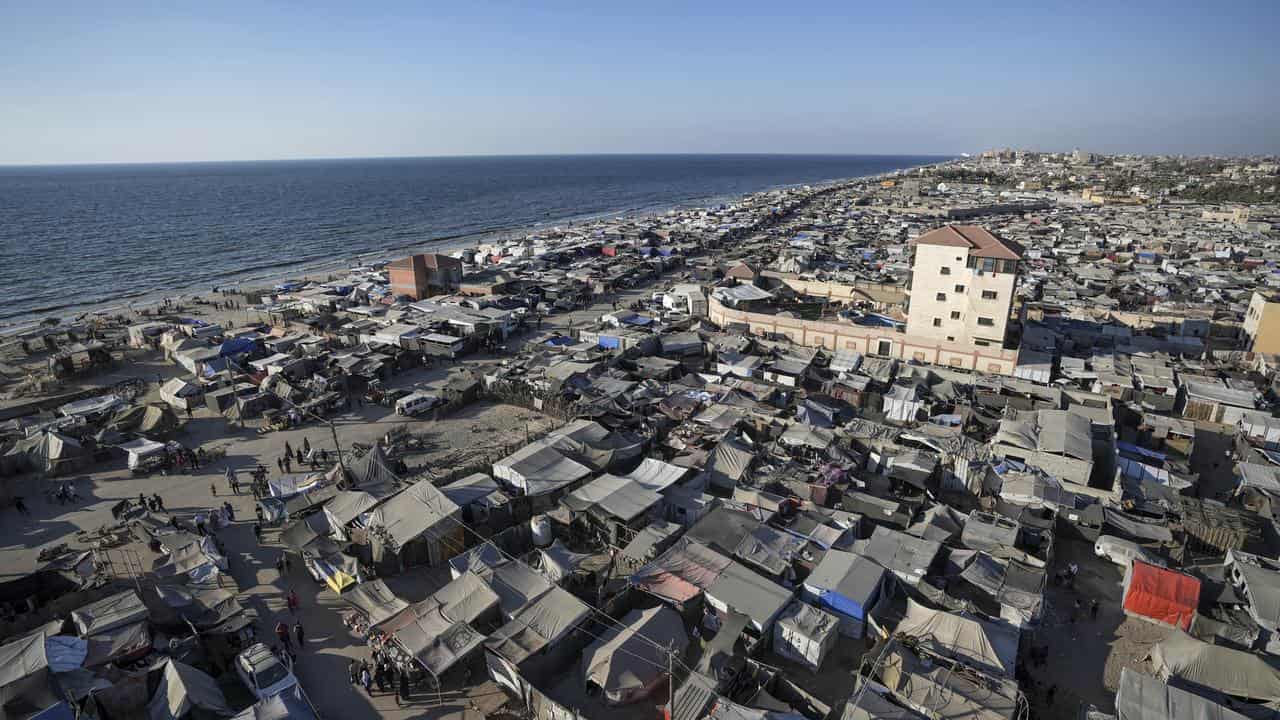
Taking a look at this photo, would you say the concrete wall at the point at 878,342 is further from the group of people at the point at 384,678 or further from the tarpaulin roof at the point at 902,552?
the group of people at the point at 384,678

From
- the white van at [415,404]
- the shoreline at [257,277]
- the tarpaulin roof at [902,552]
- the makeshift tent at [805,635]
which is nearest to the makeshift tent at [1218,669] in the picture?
the tarpaulin roof at [902,552]

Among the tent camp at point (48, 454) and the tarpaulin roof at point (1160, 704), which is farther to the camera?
the tent camp at point (48, 454)

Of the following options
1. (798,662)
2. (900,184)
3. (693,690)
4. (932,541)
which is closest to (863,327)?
(932,541)

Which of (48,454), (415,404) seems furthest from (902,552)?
(48,454)

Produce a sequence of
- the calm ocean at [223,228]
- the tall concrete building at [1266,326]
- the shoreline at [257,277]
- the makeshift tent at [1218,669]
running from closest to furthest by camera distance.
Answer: the makeshift tent at [1218,669] < the tall concrete building at [1266,326] < the shoreline at [257,277] < the calm ocean at [223,228]

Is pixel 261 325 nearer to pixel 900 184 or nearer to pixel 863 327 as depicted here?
pixel 863 327

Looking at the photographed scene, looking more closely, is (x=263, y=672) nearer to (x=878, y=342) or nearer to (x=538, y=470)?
(x=538, y=470)

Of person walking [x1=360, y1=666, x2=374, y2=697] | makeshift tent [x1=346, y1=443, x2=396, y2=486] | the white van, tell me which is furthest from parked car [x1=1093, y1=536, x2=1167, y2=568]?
the white van
